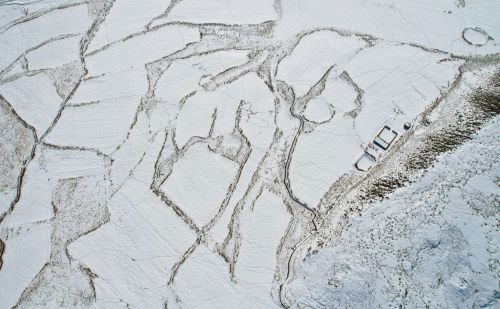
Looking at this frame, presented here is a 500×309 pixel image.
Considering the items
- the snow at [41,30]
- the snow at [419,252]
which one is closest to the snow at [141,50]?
the snow at [41,30]

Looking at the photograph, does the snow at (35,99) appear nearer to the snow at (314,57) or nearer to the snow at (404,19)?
the snow at (314,57)

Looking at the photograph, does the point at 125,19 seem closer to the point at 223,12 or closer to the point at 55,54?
the point at 55,54

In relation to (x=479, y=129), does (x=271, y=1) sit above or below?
above

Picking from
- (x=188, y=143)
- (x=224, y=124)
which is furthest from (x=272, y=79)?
(x=188, y=143)

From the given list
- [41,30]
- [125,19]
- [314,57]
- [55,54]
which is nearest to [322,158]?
[314,57]

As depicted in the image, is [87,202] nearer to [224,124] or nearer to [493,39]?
[224,124]

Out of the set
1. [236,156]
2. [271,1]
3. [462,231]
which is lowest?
[462,231]

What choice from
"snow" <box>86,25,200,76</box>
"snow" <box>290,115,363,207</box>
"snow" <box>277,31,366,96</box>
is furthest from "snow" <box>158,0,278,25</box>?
"snow" <box>290,115,363,207</box>
